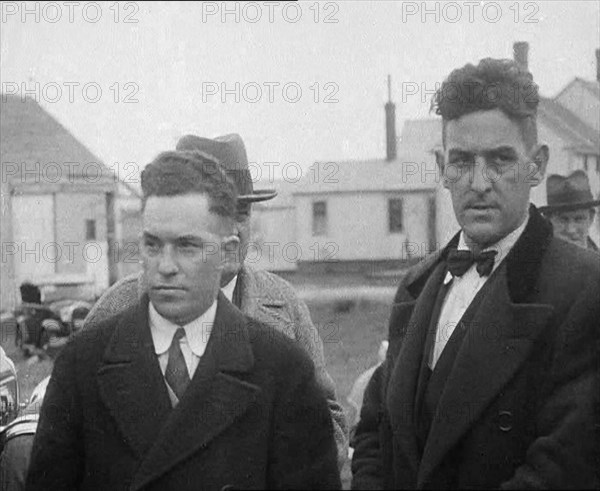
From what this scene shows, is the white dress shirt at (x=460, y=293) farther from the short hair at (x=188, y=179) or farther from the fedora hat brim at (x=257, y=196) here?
the fedora hat brim at (x=257, y=196)

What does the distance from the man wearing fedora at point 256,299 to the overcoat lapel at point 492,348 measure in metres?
0.74

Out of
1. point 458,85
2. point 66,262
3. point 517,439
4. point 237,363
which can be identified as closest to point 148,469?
point 237,363

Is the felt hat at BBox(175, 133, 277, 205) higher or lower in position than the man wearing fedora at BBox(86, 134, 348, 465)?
higher

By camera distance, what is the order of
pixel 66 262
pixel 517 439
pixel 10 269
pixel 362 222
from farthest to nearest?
pixel 362 222
pixel 66 262
pixel 10 269
pixel 517 439

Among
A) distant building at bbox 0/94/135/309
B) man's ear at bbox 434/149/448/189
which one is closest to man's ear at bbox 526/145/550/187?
man's ear at bbox 434/149/448/189

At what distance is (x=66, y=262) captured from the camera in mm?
14656

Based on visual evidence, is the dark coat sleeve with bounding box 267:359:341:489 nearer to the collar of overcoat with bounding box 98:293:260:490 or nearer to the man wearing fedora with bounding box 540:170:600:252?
the collar of overcoat with bounding box 98:293:260:490

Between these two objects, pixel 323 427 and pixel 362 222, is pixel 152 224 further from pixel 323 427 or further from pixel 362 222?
pixel 362 222

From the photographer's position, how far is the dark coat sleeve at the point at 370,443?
2.03 m

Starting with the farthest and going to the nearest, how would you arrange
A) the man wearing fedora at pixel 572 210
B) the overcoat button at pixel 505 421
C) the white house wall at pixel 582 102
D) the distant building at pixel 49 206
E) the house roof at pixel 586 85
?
the distant building at pixel 49 206 < the white house wall at pixel 582 102 < the house roof at pixel 586 85 < the man wearing fedora at pixel 572 210 < the overcoat button at pixel 505 421

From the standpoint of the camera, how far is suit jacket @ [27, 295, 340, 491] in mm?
1937

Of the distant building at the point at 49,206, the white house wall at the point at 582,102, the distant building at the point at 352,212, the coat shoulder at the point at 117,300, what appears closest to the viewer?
the coat shoulder at the point at 117,300

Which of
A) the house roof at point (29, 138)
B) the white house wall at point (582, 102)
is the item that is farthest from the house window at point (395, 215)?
the white house wall at point (582, 102)

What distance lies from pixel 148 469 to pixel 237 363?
13.0 inches
